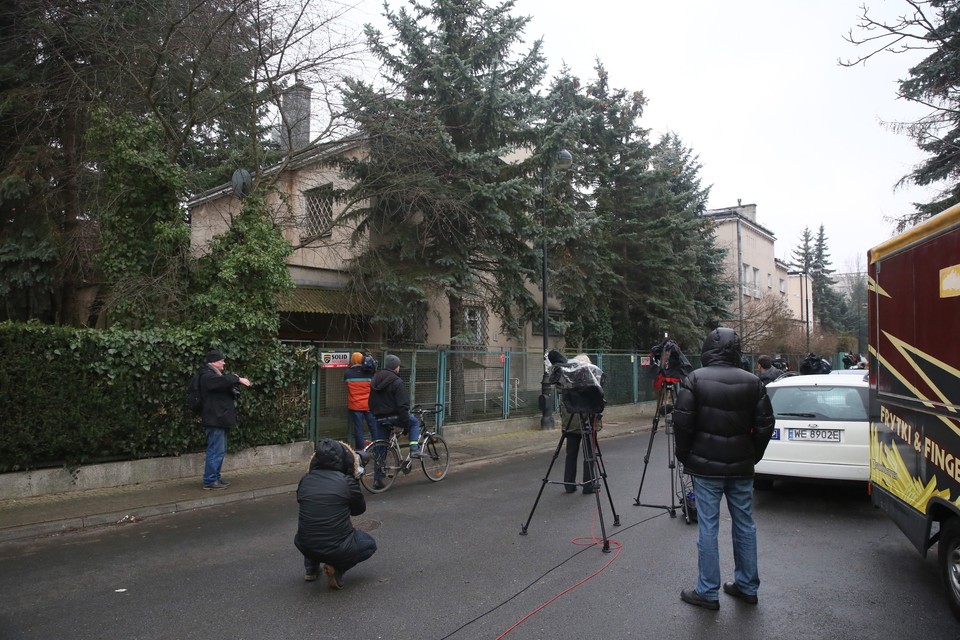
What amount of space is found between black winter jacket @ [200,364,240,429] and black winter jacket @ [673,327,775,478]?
20.9 feet

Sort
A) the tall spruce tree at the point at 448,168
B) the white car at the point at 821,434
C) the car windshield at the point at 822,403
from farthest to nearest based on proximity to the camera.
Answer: the tall spruce tree at the point at 448,168 < the car windshield at the point at 822,403 < the white car at the point at 821,434

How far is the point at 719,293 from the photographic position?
2638 cm

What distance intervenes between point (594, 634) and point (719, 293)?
967 inches

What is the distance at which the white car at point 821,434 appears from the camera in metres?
7.00

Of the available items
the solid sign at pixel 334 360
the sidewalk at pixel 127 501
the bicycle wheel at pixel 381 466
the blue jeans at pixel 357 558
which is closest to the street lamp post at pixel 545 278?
the solid sign at pixel 334 360

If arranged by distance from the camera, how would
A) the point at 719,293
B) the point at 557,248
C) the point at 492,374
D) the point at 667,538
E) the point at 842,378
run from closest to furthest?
1. the point at 667,538
2. the point at 842,378
3. the point at 492,374
4. the point at 557,248
5. the point at 719,293

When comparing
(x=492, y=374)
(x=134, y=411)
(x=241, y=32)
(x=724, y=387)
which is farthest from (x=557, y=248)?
(x=724, y=387)

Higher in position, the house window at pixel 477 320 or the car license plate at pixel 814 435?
the house window at pixel 477 320

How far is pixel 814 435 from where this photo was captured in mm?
7227

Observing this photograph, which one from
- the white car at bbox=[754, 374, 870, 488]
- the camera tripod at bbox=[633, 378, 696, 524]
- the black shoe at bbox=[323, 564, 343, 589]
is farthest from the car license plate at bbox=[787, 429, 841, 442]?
the black shoe at bbox=[323, 564, 343, 589]

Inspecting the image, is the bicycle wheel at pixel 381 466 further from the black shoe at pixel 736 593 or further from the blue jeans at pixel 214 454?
the black shoe at pixel 736 593

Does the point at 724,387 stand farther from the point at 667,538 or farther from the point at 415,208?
the point at 415,208

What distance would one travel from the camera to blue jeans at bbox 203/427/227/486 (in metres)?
8.51

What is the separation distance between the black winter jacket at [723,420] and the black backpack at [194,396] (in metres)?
6.68
